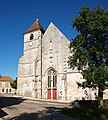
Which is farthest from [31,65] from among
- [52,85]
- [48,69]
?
[52,85]

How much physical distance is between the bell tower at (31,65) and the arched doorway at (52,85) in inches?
81.2

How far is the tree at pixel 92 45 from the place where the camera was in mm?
15500

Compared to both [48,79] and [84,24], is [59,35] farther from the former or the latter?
[84,24]

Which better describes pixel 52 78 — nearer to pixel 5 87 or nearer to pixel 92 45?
pixel 92 45

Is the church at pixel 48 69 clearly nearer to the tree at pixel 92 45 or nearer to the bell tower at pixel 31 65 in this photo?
the bell tower at pixel 31 65

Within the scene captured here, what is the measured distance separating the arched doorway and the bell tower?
6.76ft

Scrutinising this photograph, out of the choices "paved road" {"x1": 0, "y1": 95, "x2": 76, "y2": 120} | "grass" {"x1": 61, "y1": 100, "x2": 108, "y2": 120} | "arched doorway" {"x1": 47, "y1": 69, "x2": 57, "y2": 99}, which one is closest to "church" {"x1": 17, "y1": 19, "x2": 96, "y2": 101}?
"arched doorway" {"x1": 47, "y1": 69, "x2": 57, "y2": 99}

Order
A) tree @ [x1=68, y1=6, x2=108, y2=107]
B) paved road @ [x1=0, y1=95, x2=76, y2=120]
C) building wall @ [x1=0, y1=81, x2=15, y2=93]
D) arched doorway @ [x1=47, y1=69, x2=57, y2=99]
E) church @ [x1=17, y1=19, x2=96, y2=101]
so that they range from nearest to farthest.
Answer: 1. paved road @ [x1=0, y1=95, x2=76, y2=120]
2. tree @ [x1=68, y1=6, x2=108, y2=107]
3. church @ [x1=17, y1=19, x2=96, y2=101]
4. arched doorway @ [x1=47, y1=69, x2=57, y2=99]
5. building wall @ [x1=0, y1=81, x2=15, y2=93]

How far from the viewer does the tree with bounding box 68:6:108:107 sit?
50.9 ft

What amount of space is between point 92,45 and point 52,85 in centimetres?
2052

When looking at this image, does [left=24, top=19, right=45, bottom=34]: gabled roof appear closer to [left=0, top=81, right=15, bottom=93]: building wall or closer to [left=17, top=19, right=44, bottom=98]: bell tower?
[left=17, top=19, right=44, bottom=98]: bell tower

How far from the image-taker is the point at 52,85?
35.7 metres

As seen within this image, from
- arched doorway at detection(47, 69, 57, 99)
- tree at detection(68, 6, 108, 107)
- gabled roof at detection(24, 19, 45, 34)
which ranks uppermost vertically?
gabled roof at detection(24, 19, 45, 34)

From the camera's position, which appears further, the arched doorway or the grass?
the arched doorway
